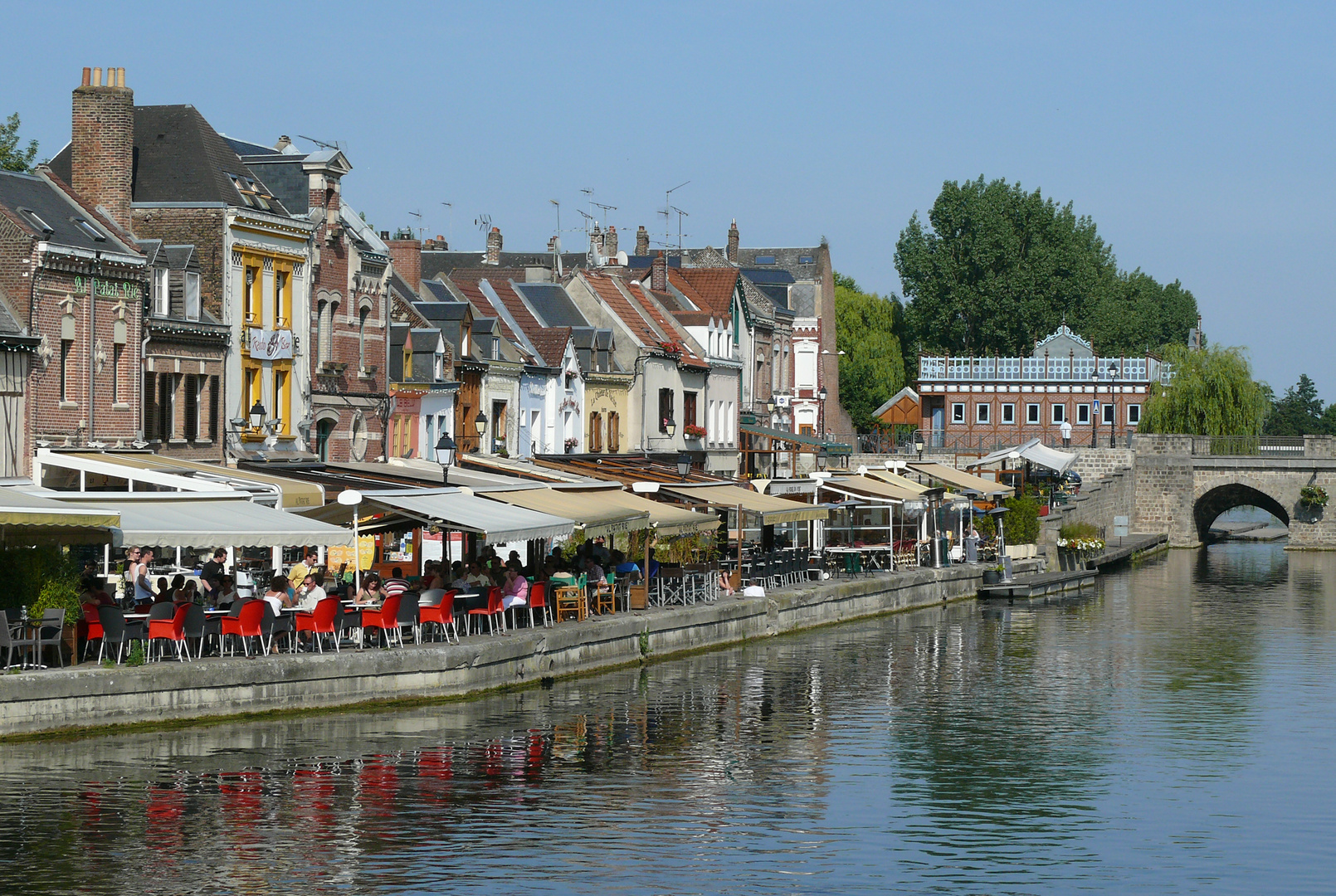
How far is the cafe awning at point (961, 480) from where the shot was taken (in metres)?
56.9

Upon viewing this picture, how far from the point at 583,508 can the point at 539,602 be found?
88.0 inches

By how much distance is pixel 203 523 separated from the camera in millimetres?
23875

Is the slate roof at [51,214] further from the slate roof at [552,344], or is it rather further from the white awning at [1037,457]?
the white awning at [1037,457]

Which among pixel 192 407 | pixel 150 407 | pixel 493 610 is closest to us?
pixel 493 610

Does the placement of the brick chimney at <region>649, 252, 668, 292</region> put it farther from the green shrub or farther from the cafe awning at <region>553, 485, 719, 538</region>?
the cafe awning at <region>553, 485, 719, 538</region>

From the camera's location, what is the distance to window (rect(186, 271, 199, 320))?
1485 inches

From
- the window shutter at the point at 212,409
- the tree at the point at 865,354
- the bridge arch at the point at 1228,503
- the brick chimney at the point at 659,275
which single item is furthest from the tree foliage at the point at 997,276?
the window shutter at the point at 212,409

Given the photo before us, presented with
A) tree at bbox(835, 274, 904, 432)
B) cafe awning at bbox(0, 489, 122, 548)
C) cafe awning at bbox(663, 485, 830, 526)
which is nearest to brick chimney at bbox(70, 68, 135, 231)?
cafe awning at bbox(663, 485, 830, 526)

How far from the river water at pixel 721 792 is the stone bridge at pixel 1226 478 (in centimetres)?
4945

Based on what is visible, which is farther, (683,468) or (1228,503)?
(1228,503)

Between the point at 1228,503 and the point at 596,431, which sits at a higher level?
the point at 596,431

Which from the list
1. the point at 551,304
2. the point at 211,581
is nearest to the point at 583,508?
the point at 211,581

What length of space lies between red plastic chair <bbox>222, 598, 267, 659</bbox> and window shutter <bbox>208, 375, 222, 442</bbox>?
1386cm

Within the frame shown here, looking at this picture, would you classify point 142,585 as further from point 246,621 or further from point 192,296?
point 192,296
